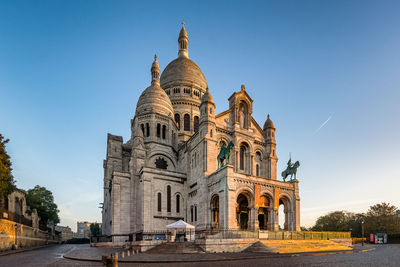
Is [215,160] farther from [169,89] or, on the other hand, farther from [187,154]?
[169,89]

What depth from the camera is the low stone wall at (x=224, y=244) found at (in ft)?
74.4

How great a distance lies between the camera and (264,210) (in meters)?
35.0

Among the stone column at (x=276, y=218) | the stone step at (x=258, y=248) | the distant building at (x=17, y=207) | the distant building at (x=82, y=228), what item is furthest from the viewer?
the distant building at (x=82, y=228)

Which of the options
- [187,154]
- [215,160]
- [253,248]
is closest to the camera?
[253,248]

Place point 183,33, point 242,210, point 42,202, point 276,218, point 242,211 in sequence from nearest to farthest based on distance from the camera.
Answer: point 276,218, point 242,211, point 242,210, point 42,202, point 183,33

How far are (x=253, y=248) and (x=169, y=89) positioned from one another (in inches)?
1669

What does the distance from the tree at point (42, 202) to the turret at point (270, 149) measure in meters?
51.3

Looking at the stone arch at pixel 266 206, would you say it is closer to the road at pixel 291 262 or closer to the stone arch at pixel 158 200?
the road at pixel 291 262

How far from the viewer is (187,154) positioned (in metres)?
40.8

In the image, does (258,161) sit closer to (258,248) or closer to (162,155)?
(162,155)

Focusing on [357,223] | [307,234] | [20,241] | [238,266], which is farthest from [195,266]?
[357,223]

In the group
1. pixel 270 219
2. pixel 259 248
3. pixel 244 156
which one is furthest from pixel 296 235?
pixel 244 156

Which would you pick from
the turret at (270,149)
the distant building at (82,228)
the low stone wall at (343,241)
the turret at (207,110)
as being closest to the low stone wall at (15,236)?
the turret at (207,110)

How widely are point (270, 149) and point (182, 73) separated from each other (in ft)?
94.6
